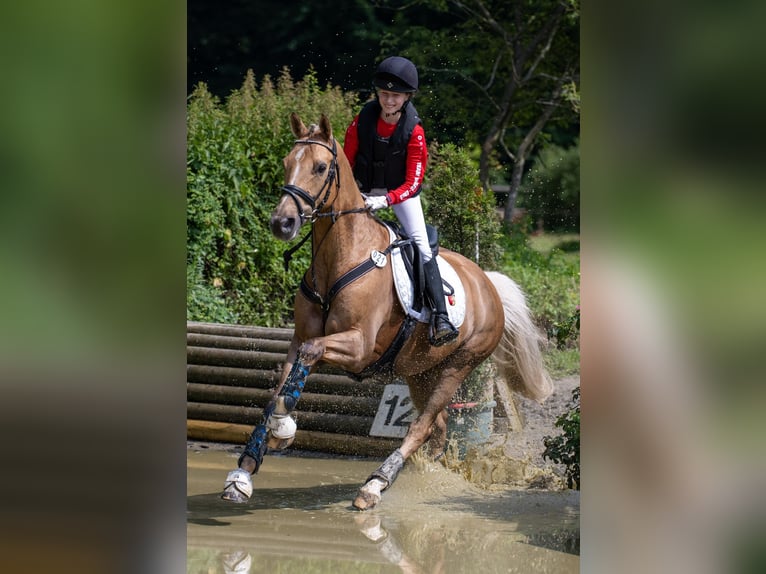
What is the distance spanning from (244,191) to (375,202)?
145 inches

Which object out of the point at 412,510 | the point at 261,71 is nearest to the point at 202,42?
the point at 261,71

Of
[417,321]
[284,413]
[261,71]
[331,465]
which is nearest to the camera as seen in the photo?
[284,413]

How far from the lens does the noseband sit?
5469 mm

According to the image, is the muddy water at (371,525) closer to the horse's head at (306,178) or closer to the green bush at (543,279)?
the horse's head at (306,178)

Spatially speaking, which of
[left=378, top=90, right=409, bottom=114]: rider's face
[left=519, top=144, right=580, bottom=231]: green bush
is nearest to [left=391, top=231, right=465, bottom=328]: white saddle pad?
[left=378, top=90, right=409, bottom=114]: rider's face

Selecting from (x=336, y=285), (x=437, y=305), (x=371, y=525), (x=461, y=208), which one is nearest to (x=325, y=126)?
(x=336, y=285)

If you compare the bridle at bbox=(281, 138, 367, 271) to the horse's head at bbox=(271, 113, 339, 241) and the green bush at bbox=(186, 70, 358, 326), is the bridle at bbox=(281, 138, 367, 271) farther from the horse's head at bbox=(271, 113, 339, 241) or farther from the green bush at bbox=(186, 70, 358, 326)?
the green bush at bbox=(186, 70, 358, 326)

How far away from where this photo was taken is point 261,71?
501 inches

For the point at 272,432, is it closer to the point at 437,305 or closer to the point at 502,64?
the point at 437,305

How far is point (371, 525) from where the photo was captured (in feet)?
18.8

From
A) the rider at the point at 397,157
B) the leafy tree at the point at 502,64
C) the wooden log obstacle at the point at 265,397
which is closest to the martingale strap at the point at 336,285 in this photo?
the rider at the point at 397,157

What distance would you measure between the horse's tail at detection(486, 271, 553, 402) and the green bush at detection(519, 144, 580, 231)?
5.43m
